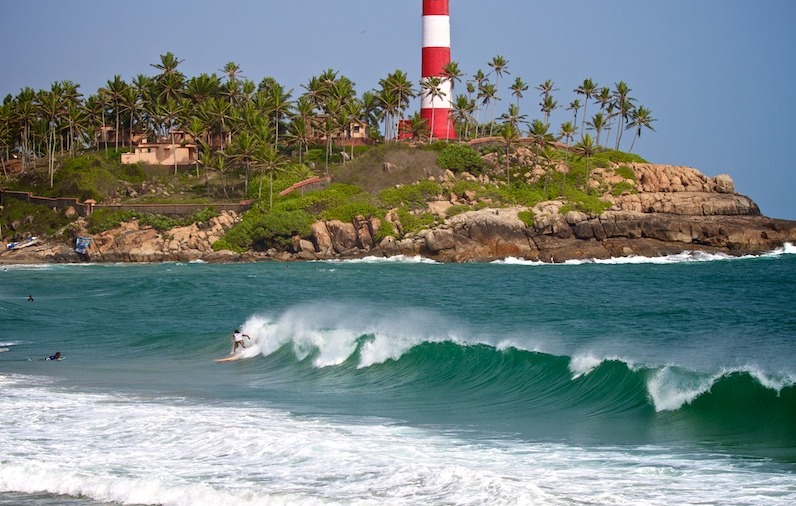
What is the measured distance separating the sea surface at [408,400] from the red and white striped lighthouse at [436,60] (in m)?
35.8

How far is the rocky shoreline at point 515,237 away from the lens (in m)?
62.8

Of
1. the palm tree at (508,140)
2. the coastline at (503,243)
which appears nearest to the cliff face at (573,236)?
the coastline at (503,243)

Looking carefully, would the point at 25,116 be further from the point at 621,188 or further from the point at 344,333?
the point at 344,333

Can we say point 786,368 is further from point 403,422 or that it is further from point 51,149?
point 51,149

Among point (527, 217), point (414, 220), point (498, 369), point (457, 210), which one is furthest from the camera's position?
point (457, 210)

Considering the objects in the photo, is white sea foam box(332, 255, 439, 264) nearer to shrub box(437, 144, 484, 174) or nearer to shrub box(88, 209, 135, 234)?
shrub box(437, 144, 484, 174)

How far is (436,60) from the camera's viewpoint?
72.8 metres

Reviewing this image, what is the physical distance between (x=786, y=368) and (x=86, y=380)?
13649 mm

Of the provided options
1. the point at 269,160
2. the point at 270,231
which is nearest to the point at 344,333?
the point at 270,231

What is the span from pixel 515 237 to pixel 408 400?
44004 millimetres

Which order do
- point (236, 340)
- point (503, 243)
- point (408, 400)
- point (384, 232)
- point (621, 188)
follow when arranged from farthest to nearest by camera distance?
point (621, 188), point (384, 232), point (503, 243), point (236, 340), point (408, 400)

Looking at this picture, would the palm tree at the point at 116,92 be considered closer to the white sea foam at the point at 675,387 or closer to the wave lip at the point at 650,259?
the wave lip at the point at 650,259

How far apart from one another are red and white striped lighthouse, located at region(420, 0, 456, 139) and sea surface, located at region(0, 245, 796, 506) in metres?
35.8

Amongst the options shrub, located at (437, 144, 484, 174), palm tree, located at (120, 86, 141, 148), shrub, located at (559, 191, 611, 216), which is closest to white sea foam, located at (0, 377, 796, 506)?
shrub, located at (559, 191, 611, 216)
